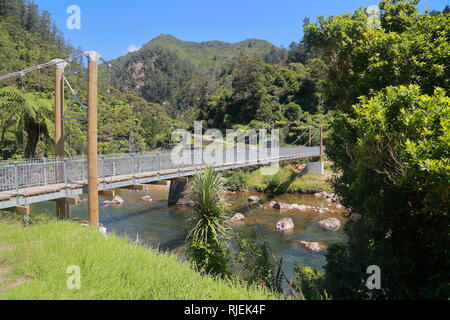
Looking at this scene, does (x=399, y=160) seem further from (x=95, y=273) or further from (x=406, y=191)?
(x=95, y=273)

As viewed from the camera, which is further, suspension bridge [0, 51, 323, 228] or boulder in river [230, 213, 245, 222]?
boulder in river [230, 213, 245, 222]

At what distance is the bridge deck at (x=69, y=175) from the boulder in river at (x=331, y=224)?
6075 millimetres

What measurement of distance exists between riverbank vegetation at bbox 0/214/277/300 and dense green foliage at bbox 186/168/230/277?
1.01 meters

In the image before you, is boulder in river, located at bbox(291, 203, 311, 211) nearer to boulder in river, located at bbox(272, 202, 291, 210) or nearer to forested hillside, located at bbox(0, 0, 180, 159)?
boulder in river, located at bbox(272, 202, 291, 210)

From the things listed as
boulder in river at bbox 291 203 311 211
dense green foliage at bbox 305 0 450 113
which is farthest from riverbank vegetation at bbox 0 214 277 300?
boulder in river at bbox 291 203 311 211

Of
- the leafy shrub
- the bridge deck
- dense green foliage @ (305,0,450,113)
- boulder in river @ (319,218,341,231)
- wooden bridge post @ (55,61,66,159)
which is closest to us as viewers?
the leafy shrub

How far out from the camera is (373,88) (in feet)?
14.6

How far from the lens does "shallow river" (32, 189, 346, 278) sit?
374 inches

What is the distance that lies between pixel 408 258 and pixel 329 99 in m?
3.30

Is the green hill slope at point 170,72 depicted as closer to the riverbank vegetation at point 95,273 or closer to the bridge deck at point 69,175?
the bridge deck at point 69,175

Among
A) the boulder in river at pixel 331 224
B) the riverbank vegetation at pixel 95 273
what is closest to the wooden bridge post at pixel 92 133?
the riverbank vegetation at pixel 95 273

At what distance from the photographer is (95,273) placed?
9.98 feet
